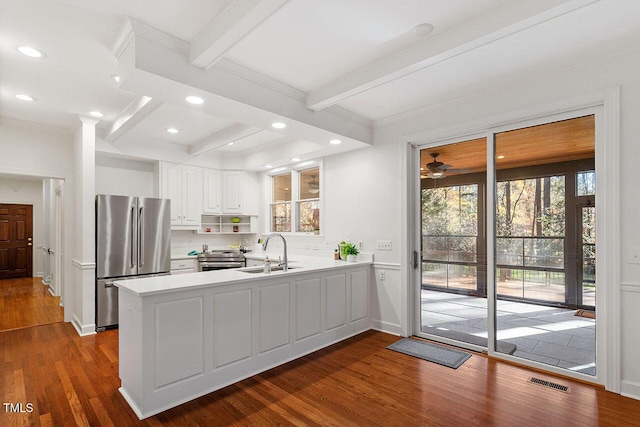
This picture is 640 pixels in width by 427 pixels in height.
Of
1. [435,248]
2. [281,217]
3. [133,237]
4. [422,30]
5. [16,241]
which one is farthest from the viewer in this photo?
[16,241]

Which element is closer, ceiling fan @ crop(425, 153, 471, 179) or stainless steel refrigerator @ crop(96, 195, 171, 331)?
ceiling fan @ crop(425, 153, 471, 179)

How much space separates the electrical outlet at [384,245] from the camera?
430 centimetres

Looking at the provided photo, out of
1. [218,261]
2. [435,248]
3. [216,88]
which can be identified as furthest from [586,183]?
[218,261]

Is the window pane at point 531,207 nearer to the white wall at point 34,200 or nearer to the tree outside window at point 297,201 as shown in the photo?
the tree outside window at point 297,201

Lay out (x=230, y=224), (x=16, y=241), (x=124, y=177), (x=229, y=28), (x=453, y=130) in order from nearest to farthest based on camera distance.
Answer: (x=229, y=28) → (x=453, y=130) → (x=124, y=177) → (x=230, y=224) → (x=16, y=241)

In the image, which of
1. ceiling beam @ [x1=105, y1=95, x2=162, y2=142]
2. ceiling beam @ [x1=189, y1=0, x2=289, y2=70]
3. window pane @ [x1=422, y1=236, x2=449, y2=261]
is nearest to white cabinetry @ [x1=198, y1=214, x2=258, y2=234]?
ceiling beam @ [x1=105, y1=95, x2=162, y2=142]

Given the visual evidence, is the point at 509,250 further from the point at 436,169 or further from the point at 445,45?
the point at 445,45

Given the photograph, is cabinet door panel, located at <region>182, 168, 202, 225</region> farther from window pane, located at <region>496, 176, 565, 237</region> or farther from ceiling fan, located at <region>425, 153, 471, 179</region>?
window pane, located at <region>496, 176, 565, 237</region>

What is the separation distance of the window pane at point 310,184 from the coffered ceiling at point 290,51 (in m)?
1.47

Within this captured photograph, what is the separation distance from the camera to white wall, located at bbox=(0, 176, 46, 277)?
8.98 metres

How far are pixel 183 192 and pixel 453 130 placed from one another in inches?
168

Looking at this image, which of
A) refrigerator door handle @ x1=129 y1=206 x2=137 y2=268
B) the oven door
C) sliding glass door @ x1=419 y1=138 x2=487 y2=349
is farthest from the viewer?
the oven door

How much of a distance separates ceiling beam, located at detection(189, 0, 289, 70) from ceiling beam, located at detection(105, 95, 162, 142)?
1.16 m

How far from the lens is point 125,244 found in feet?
15.4
